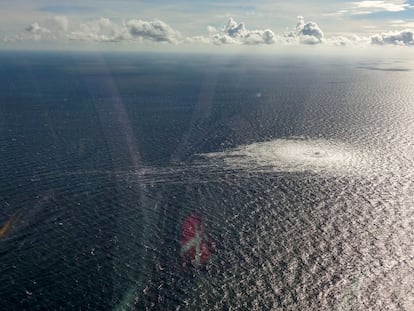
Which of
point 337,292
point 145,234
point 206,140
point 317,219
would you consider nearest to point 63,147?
→ point 206,140

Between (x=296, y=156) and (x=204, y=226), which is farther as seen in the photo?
(x=296, y=156)

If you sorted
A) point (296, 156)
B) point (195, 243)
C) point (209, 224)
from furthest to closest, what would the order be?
point (296, 156)
point (209, 224)
point (195, 243)

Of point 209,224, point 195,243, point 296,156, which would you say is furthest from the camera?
point 296,156

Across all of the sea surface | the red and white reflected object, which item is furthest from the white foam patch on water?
the red and white reflected object

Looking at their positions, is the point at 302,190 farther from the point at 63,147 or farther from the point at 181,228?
Answer: the point at 63,147

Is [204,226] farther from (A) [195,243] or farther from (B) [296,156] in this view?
(B) [296,156]

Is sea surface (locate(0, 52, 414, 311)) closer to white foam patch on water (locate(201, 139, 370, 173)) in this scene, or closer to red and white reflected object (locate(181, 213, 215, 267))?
white foam patch on water (locate(201, 139, 370, 173))

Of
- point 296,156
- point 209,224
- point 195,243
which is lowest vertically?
point 209,224

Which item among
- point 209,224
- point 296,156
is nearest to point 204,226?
point 209,224

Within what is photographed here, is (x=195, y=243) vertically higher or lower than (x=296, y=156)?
lower
